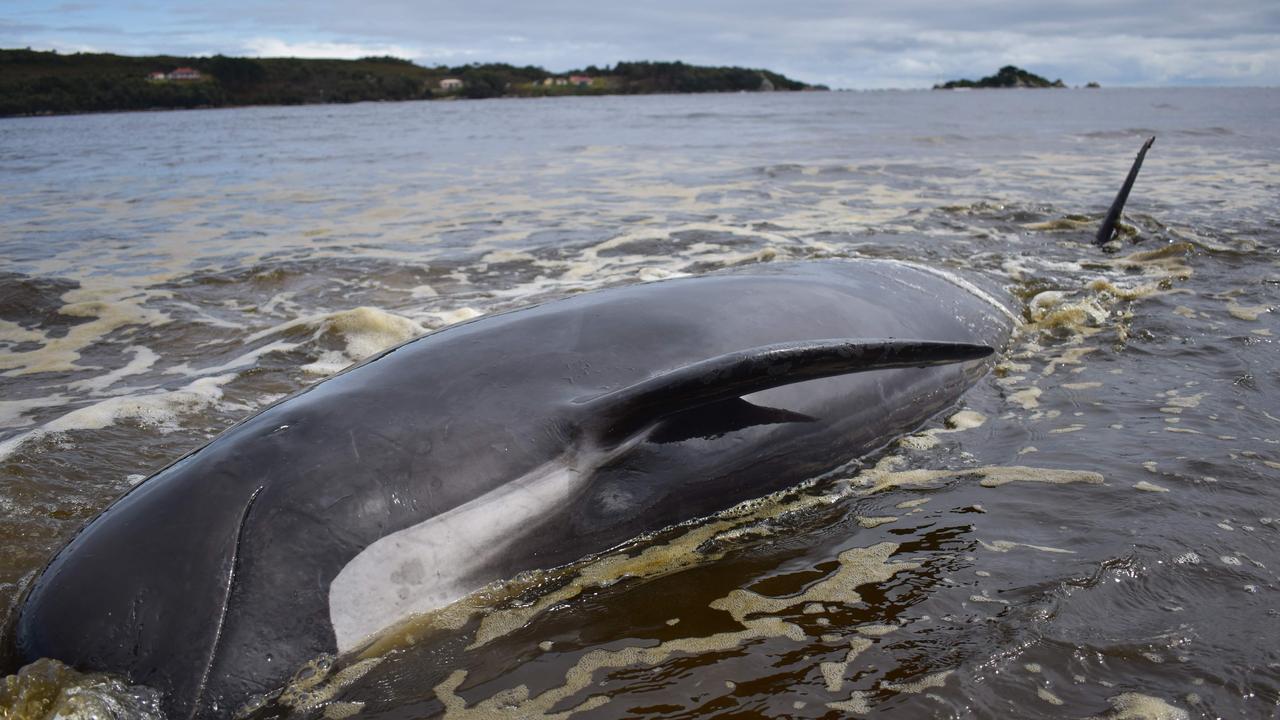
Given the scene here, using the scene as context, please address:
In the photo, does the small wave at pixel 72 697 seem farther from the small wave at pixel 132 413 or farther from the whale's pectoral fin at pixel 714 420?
the small wave at pixel 132 413

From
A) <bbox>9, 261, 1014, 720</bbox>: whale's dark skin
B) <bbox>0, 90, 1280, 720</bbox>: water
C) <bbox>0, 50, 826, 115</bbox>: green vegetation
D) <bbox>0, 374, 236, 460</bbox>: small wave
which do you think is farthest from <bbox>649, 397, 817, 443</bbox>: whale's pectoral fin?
<bbox>0, 50, 826, 115</bbox>: green vegetation

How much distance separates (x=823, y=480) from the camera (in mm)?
4047

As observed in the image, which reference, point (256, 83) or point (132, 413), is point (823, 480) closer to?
point (132, 413)

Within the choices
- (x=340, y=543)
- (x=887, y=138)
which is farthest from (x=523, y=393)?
(x=887, y=138)

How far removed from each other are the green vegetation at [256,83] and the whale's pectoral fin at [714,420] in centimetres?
9115

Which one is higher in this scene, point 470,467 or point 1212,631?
point 470,467

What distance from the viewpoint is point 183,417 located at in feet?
16.4

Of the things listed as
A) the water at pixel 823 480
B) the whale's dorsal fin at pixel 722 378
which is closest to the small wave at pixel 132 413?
the water at pixel 823 480

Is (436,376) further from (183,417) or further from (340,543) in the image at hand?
(183,417)

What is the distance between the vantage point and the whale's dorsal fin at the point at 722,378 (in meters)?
3.07

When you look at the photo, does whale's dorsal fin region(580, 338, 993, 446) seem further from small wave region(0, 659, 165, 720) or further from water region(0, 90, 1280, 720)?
small wave region(0, 659, 165, 720)

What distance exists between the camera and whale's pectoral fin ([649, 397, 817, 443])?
11.2ft

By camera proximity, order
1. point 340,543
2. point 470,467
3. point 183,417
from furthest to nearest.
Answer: point 183,417 < point 470,467 < point 340,543

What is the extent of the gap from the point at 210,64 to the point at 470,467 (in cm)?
12038
